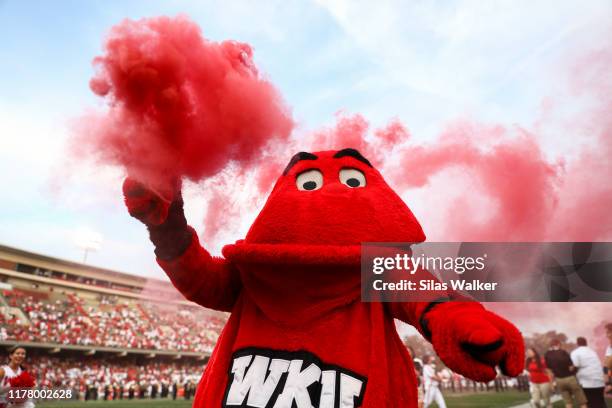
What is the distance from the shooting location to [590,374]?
634 centimetres

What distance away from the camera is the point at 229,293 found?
249cm

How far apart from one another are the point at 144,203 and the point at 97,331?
25358 millimetres

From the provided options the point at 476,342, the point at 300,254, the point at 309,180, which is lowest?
the point at 476,342

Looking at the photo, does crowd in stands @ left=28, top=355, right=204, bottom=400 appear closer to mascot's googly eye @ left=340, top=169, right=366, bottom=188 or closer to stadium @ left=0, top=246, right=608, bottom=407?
stadium @ left=0, top=246, right=608, bottom=407

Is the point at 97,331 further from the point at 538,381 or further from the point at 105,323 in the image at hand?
the point at 538,381

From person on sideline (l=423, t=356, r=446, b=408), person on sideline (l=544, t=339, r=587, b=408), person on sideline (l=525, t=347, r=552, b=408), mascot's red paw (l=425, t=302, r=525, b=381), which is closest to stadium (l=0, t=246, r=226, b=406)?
person on sideline (l=423, t=356, r=446, b=408)

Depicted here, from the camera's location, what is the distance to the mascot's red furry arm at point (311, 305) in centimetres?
189

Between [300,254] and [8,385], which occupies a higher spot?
[300,254]

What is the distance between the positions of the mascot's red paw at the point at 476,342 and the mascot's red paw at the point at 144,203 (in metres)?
1.19

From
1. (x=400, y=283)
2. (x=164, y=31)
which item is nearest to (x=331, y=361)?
(x=400, y=283)

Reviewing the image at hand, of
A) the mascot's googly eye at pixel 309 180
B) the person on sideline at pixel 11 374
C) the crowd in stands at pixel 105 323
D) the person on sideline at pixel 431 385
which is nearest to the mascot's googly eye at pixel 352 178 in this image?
→ the mascot's googly eye at pixel 309 180

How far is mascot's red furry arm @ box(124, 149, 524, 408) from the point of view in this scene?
1.89 m

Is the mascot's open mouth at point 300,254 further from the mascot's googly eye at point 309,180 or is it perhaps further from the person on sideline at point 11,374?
the person on sideline at point 11,374

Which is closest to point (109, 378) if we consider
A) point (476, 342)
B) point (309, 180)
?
point (309, 180)
